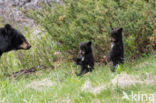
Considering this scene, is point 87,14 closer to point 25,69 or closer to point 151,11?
point 151,11

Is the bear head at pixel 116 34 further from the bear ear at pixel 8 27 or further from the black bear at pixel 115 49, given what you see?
the bear ear at pixel 8 27

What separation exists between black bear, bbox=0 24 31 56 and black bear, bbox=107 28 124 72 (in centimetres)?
273

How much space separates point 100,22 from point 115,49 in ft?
5.00

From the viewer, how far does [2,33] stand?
7.40 m

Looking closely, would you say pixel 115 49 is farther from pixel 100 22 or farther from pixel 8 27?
pixel 8 27

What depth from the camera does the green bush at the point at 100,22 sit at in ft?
26.0

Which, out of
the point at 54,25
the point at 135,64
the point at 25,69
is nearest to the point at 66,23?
the point at 54,25

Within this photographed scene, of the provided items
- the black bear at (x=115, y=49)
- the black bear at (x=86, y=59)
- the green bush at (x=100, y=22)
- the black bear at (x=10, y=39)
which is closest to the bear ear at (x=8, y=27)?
the black bear at (x=10, y=39)

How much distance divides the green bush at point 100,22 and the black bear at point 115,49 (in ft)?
2.80

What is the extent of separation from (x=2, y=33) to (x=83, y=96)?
419 centimetres

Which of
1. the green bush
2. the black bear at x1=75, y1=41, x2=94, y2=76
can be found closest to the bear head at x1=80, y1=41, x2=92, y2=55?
the black bear at x1=75, y1=41, x2=94, y2=76

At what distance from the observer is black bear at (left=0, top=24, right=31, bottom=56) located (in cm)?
741

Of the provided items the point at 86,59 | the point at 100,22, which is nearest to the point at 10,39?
the point at 86,59

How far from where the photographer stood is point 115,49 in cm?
716
